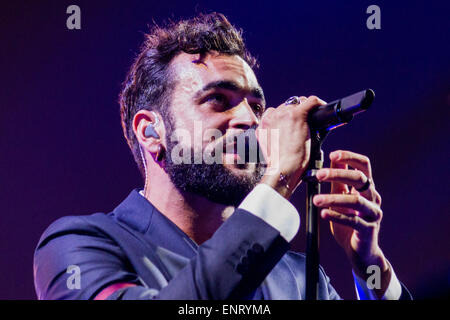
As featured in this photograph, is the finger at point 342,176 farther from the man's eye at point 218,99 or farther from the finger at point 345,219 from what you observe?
the man's eye at point 218,99

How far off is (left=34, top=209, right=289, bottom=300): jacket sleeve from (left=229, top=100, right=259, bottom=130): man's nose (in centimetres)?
51

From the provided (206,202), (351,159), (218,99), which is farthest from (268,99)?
(351,159)

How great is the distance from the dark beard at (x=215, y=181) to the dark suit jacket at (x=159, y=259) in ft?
0.53

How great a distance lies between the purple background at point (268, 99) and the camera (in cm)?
208

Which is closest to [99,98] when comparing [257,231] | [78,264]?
[78,264]

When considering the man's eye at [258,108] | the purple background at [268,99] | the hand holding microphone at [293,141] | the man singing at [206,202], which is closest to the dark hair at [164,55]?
the man singing at [206,202]

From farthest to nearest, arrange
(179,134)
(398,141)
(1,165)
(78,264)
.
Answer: (398,141) < (1,165) < (179,134) < (78,264)

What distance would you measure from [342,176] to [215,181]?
19.7 inches

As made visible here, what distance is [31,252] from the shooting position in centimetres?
212

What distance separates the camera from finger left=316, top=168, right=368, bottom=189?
1146 millimetres

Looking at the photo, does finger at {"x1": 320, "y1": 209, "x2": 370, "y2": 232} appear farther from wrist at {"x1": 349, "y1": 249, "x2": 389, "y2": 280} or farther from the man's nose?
the man's nose

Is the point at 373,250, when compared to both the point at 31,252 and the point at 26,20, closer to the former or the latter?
the point at 31,252

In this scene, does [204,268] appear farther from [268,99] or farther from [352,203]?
[268,99]

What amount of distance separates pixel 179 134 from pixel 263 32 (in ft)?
2.93
